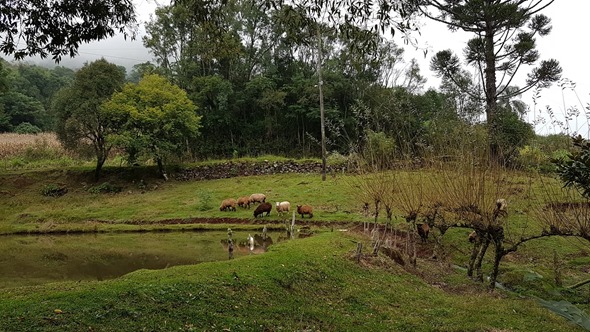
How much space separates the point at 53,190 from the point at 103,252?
15.0 m

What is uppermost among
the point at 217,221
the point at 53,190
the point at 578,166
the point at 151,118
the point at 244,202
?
the point at 151,118

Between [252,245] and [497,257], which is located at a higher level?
[497,257]

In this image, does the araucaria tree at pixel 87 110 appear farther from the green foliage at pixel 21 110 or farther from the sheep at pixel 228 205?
the green foliage at pixel 21 110

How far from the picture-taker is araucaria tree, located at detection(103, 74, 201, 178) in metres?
25.9

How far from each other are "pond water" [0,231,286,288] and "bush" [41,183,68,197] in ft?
28.9

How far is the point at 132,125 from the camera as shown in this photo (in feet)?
87.6

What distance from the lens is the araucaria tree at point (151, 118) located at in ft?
85.1

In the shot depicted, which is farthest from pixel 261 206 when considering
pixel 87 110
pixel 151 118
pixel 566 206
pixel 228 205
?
pixel 87 110

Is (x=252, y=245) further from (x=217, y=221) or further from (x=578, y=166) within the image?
(x=578, y=166)

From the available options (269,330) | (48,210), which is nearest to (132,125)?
(48,210)

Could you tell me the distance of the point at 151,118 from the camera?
26.6 meters

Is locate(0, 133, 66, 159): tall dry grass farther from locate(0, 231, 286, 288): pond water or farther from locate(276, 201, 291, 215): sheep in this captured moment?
locate(276, 201, 291, 215): sheep

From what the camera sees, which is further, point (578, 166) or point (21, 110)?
point (21, 110)

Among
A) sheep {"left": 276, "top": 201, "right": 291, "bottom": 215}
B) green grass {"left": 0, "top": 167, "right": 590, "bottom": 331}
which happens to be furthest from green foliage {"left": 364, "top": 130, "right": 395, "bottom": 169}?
sheep {"left": 276, "top": 201, "right": 291, "bottom": 215}
